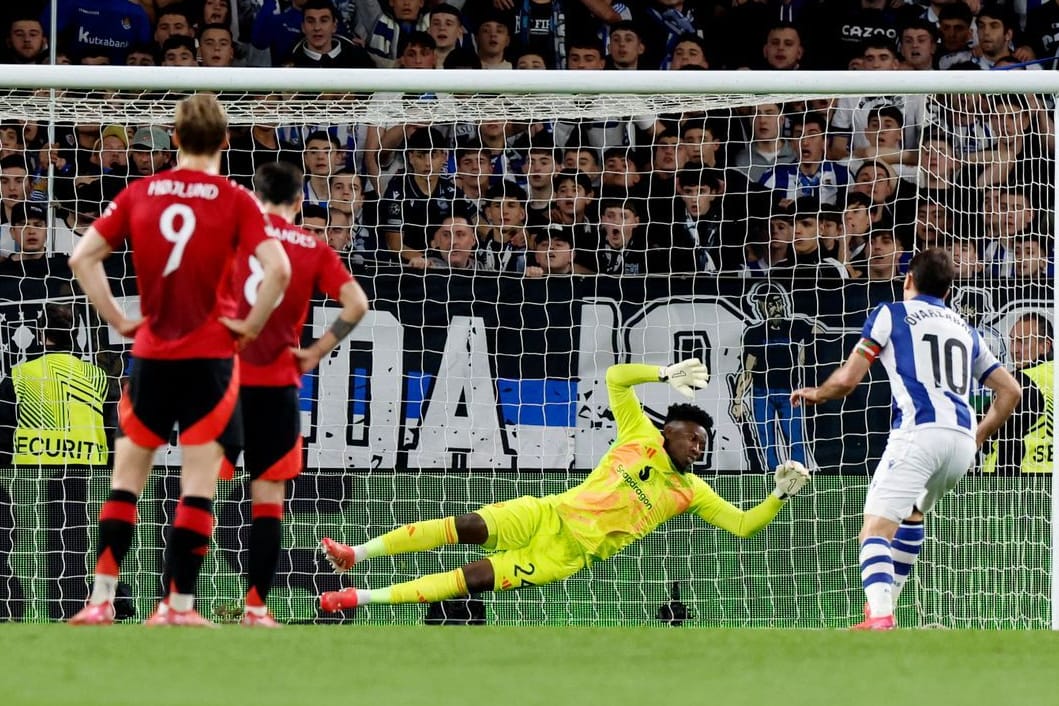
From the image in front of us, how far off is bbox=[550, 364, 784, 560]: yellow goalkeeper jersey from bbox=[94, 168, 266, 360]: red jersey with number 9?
3.60 meters

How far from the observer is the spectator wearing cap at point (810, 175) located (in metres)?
10.1

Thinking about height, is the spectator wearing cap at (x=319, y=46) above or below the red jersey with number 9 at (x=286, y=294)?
above

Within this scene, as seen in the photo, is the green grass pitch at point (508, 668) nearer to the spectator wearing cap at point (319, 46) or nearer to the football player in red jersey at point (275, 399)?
the football player in red jersey at point (275, 399)

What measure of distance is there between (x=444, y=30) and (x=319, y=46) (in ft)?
3.17

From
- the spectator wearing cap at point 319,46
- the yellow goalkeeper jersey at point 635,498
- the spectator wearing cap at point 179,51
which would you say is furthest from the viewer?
the spectator wearing cap at point 319,46

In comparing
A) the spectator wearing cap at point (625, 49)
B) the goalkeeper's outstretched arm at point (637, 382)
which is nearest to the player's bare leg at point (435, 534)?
the goalkeeper's outstretched arm at point (637, 382)

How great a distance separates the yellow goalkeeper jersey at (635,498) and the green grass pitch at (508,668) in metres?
2.67

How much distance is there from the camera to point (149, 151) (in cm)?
1005

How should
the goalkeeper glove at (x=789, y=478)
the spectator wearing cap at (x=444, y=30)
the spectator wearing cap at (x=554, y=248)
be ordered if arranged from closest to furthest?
the goalkeeper glove at (x=789, y=478)
the spectator wearing cap at (x=554, y=248)
the spectator wearing cap at (x=444, y=30)

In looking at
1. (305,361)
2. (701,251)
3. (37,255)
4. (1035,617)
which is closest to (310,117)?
(37,255)

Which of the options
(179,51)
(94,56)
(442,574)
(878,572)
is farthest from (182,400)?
(94,56)

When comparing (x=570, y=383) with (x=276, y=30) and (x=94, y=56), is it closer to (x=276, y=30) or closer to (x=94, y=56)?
(x=276, y=30)

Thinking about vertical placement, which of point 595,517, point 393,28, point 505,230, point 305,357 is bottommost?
point 595,517

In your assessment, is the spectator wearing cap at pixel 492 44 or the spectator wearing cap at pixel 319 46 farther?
the spectator wearing cap at pixel 492 44
